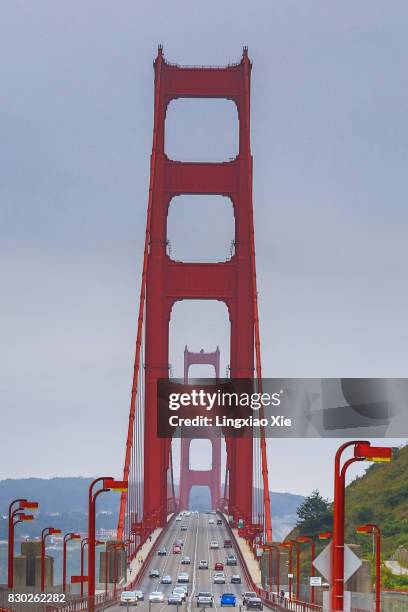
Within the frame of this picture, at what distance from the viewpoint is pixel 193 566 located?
97000mm

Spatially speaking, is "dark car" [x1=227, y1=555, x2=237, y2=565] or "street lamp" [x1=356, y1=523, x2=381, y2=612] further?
"dark car" [x1=227, y1=555, x2=237, y2=565]

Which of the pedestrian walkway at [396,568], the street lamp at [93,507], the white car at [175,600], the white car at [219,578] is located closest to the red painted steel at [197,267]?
the white car at [219,578]

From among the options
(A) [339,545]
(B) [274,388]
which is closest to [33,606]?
(A) [339,545]

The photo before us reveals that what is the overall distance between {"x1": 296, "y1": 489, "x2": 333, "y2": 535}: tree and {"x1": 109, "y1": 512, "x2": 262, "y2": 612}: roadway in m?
6.75

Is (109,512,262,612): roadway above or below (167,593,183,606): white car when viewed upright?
above

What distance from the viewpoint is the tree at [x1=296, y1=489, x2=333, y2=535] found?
404 ft

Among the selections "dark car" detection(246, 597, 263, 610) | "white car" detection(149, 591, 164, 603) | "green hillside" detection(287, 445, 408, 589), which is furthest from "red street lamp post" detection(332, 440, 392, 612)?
"green hillside" detection(287, 445, 408, 589)

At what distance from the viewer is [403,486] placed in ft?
380

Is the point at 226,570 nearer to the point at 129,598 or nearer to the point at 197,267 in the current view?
the point at 197,267

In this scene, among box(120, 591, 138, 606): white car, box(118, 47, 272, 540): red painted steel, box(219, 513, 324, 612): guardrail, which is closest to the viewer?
box(219, 513, 324, 612): guardrail

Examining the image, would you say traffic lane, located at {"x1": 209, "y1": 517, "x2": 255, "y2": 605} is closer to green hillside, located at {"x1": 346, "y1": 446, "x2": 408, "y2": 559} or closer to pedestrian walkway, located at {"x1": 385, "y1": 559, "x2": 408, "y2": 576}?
pedestrian walkway, located at {"x1": 385, "y1": 559, "x2": 408, "y2": 576}

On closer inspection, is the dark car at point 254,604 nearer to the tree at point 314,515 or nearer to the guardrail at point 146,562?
the guardrail at point 146,562

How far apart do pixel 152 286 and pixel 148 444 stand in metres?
11.1

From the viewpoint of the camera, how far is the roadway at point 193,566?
240 feet
